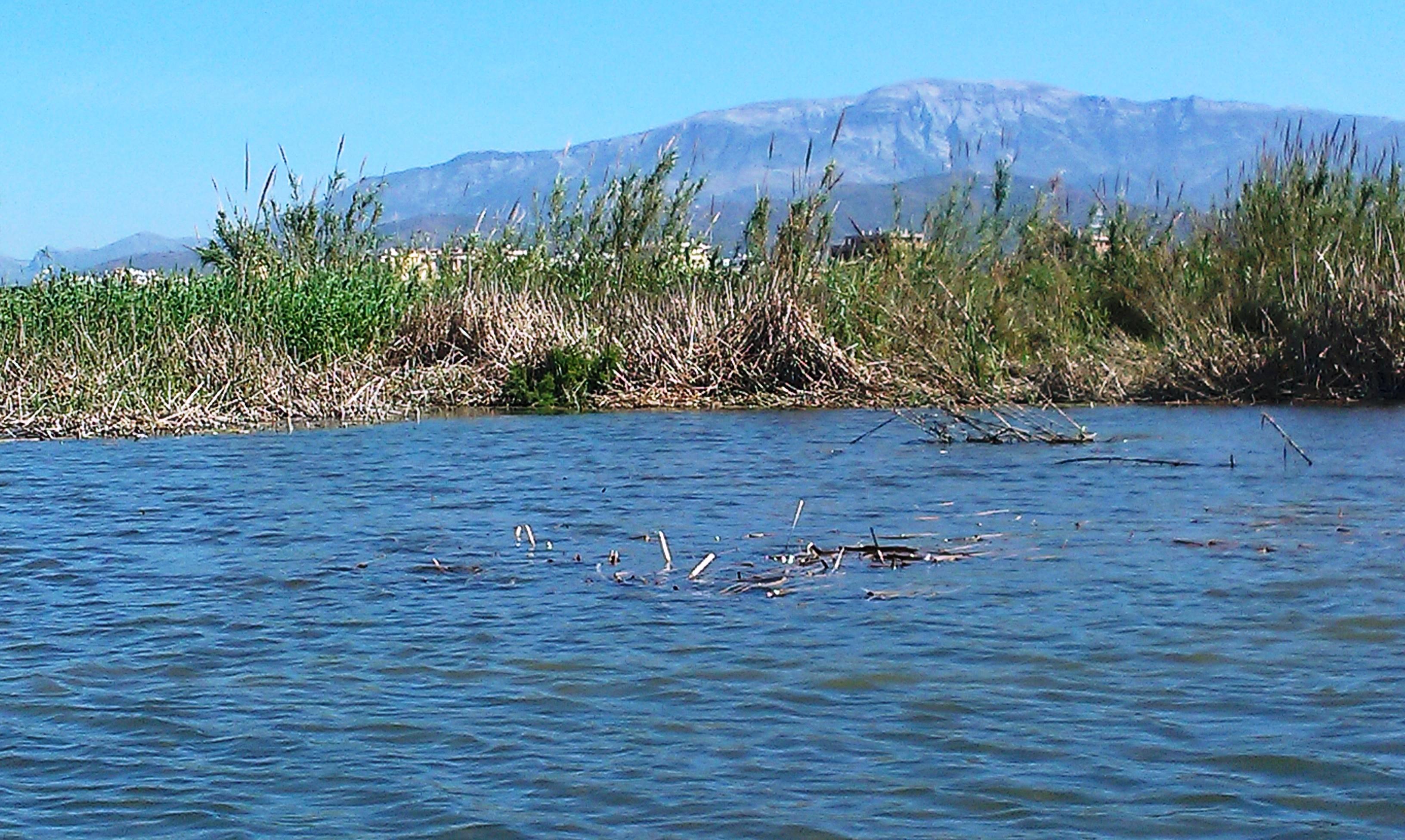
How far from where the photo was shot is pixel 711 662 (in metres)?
7.14

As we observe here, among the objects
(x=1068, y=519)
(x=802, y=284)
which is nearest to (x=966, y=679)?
(x=1068, y=519)

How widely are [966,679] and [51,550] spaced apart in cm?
614

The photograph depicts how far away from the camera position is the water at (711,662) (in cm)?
535

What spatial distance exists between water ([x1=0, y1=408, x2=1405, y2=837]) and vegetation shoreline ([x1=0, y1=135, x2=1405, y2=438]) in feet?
19.1

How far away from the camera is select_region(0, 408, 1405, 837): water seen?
535 cm

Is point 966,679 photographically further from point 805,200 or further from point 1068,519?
point 805,200

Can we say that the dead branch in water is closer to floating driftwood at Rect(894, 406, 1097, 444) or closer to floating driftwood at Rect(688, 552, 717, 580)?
floating driftwood at Rect(894, 406, 1097, 444)

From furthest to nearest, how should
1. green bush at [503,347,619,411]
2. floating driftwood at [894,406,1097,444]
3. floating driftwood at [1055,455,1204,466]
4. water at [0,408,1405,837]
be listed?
green bush at [503,347,619,411], floating driftwood at [894,406,1097,444], floating driftwood at [1055,455,1204,466], water at [0,408,1405,837]

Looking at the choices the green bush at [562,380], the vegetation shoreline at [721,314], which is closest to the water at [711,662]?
the vegetation shoreline at [721,314]

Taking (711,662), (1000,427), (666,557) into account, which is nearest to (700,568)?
(666,557)

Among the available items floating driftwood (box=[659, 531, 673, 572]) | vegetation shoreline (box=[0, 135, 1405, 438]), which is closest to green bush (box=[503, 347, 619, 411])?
vegetation shoreline (box=[0, 135, 1405, 438])

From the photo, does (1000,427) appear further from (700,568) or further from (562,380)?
(562,380)

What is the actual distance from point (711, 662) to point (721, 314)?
14258 mm

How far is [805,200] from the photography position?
2133 centimetres
